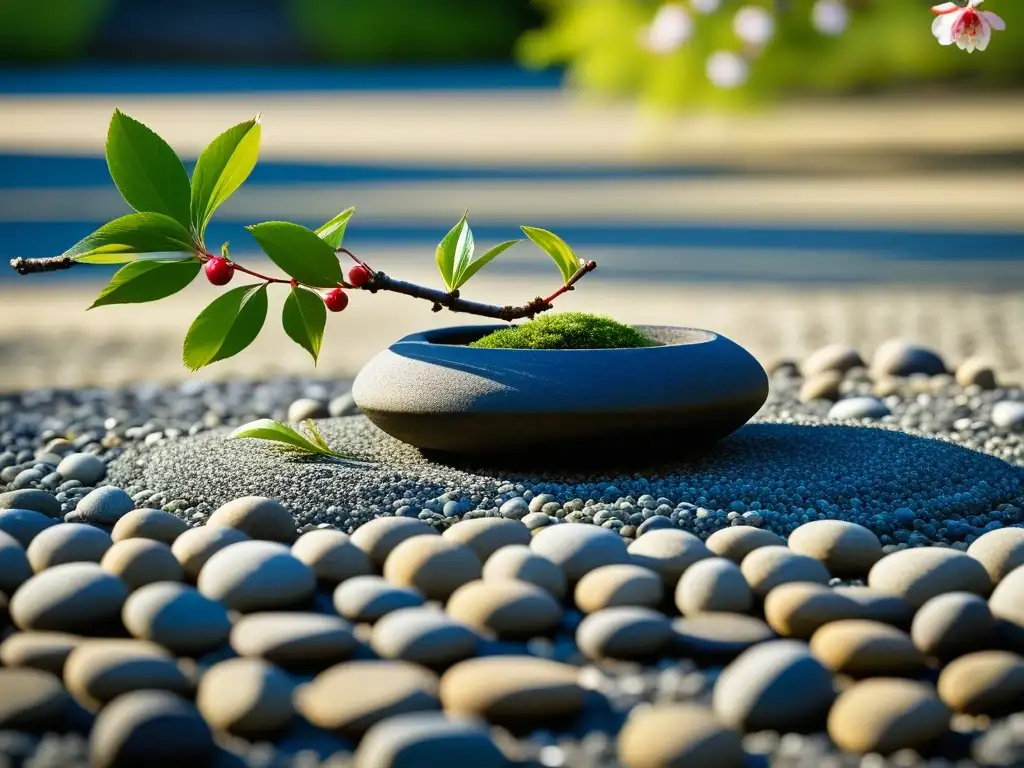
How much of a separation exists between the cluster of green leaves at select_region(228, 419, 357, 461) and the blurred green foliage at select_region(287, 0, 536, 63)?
74.9 ft

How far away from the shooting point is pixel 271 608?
87.5 inches

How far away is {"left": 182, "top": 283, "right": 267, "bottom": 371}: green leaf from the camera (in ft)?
9.62

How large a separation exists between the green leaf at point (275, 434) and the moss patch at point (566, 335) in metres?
0.44

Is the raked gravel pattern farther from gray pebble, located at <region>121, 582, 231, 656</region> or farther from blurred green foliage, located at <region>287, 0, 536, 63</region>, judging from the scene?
blurred green foliage, located at <region>287, 0, 536, 63</region>

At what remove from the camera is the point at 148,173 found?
292 centimetres

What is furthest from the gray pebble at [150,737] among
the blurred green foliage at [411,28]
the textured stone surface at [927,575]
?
the blurred green foliage at [411,28]

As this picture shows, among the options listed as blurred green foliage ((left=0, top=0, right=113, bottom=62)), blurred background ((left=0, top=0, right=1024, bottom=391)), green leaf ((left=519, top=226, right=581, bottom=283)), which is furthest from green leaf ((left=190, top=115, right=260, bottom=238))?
blurred green foliage ((left=0, top=0, right=113, bottom=62))

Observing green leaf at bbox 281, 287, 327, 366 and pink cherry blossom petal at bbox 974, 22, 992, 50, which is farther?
green leaf at bbox 281, 287, 327, 366

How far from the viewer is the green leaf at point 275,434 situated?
3.06 metres

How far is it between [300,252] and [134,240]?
1.16 feet

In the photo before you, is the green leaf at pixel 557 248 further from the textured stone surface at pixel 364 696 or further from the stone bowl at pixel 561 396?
the textured stone surface at pixel 364 696

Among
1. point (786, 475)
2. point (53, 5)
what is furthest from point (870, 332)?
point (53, 5)

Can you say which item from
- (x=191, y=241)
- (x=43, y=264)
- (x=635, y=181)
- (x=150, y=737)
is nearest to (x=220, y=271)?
(x=191, y=241)

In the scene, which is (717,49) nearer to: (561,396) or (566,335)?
(566,335)
